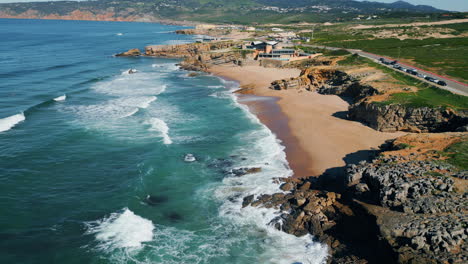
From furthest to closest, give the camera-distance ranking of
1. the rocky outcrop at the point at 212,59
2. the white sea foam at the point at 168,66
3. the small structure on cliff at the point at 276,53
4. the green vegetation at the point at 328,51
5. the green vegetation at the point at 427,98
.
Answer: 1. the rocky outcrop at the point at 212,59
2. the white sea foam at the point at 168,66
3. the small structure on cliff at the point at 276,53
4. the green vegetation at the point at 328,51
5. the green vegetation at the point at 427,98

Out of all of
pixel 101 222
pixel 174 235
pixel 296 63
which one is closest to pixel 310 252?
pixel 174 235

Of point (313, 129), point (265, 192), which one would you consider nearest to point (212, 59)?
point (313, 129)

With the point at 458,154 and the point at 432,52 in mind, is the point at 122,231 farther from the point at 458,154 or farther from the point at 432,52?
the point at 432,52

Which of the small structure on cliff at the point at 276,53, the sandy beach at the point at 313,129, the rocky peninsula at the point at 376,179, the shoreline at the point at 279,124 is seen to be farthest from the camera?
the small structure on cliff at the point at 276,53

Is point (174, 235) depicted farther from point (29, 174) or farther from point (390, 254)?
point (29, 174)

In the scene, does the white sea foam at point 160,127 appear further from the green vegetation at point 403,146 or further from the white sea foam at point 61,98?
the green vegetation at point 403,146

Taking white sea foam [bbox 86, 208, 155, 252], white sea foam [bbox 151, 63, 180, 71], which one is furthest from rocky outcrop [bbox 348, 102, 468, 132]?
white sea foam [bbox 151, 63, 180, 71]

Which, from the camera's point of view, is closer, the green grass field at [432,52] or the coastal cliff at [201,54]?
the green grass field at [432,52]

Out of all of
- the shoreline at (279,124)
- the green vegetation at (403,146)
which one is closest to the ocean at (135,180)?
the shoreline at (279,124)
